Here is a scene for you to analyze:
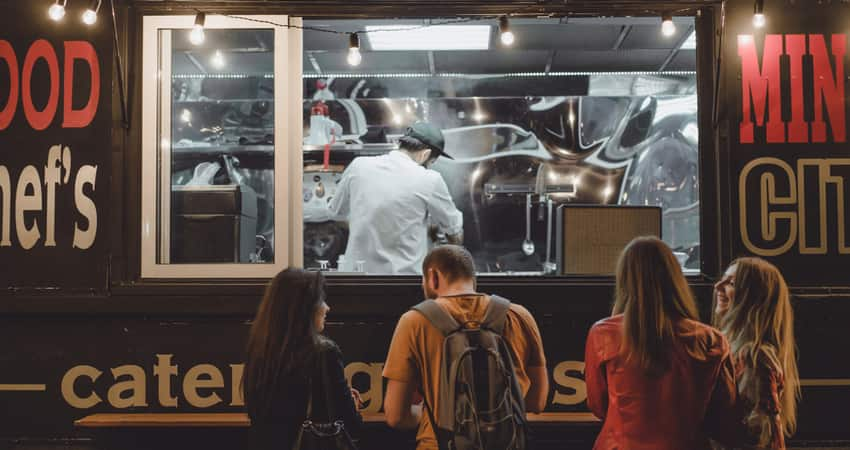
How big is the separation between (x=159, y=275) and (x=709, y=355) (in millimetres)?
3482

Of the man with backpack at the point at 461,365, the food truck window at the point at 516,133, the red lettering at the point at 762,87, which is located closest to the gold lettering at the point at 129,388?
the man with backpack at the point at 461,365

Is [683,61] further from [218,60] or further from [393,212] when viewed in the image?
[218,60]

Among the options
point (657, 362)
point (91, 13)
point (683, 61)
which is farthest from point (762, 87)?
point (91, 13)

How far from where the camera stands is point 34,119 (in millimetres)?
5027

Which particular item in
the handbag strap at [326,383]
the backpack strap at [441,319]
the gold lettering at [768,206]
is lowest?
the handbag strap at [326,383]

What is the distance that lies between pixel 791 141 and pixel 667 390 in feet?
8.99

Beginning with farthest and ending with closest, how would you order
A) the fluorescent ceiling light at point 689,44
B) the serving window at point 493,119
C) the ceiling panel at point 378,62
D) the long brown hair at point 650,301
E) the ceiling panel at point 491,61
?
the ceiling panel at point 491,61 < the ceiling panel at point 378,62 < the fluorescent ceiling light at point 689,44 < the serving window at point 493,119 < the long brown hair at point 650,301

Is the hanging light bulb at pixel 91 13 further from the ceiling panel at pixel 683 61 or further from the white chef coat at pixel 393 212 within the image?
the ceiling panel at pixel 683 61

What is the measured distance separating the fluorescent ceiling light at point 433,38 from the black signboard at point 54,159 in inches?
89.4

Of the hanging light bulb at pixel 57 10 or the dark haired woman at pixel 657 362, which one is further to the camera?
the hanging light bulb at pixel 57 10

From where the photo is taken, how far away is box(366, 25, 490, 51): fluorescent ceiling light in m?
6.65

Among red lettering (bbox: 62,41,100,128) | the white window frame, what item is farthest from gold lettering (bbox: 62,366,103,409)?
red lettering (bbox: 62,41,100,128)

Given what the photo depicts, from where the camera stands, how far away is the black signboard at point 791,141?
4.90 metres

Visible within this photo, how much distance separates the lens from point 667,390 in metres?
2.88
